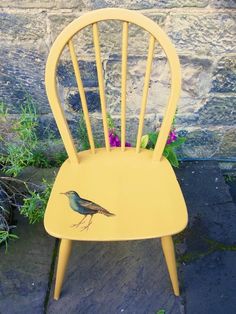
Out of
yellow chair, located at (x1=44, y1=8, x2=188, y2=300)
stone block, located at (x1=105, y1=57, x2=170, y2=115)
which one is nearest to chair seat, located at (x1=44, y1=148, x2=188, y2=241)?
yellow chair, located at (x1=44, y1=8, x2=188, y2=300)

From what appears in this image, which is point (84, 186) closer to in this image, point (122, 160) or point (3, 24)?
point (122, 160)

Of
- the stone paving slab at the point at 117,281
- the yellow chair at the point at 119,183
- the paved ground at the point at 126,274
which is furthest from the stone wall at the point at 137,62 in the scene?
the stone paving slab at the point at 117,281

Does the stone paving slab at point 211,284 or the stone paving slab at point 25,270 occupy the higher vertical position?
the stone paving slab at point 25,270

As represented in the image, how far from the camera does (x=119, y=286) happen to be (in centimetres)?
144

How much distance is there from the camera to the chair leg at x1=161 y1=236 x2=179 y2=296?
1252 millimetres

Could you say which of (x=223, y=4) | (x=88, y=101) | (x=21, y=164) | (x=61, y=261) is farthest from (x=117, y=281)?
(x=223, y=4)

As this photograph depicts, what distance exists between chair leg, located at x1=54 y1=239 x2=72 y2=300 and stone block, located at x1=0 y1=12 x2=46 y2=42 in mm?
873

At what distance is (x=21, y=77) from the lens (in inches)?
64.9

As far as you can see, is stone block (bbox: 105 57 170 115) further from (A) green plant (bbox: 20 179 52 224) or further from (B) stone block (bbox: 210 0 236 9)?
(A) green plant (bbox: 20 179 52 224)

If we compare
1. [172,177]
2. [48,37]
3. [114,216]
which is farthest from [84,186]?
[48,37]

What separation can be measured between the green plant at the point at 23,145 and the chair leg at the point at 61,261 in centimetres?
39

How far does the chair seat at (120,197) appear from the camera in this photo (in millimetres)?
1137

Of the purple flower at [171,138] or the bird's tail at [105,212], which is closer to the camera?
the bird's tail at [105,212]

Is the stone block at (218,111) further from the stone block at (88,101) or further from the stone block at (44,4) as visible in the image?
the stone block at (44,4)
